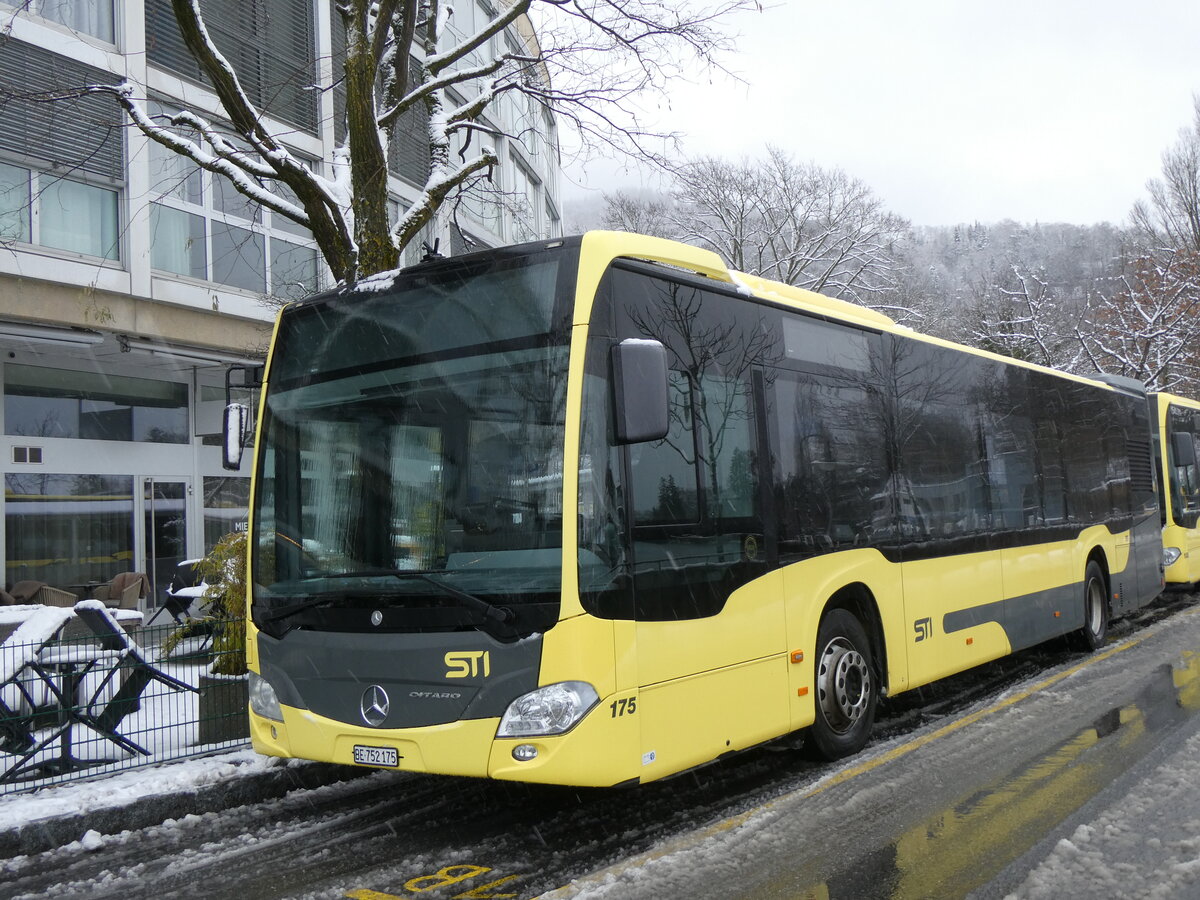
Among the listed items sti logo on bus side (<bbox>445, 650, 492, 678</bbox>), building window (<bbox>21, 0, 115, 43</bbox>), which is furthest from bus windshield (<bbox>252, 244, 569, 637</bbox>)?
building window (<bbox>21, 0, 115, 43</bbox>)

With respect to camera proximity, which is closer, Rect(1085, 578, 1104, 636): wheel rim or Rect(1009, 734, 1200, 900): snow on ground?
Rect(1009, 734, 1200, 900): snow on ground

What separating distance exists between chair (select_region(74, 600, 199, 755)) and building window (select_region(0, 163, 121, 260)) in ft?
26.7

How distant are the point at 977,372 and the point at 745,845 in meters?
5.80

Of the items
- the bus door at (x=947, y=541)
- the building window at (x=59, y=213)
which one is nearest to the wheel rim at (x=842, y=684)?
the bus door at (x=947, y=541)

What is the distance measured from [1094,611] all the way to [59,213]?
14.6 metres

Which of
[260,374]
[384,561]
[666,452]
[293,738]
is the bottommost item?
[293,738]

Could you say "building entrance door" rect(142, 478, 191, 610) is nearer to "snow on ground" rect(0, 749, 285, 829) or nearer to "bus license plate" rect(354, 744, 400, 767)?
"snow on ground" rect(0, 749, 285, 829)

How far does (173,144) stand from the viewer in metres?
8.47

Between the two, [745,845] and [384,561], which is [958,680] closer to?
[745,845]

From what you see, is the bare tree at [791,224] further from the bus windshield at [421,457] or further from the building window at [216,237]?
the bus windshield at [421,457]

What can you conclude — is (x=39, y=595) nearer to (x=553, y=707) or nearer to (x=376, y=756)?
(x=376, y=756)

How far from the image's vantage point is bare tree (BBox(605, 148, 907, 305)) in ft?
113

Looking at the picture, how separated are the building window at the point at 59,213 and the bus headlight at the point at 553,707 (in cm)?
1175

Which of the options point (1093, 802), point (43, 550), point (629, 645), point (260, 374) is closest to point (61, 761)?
point (260, 374)
